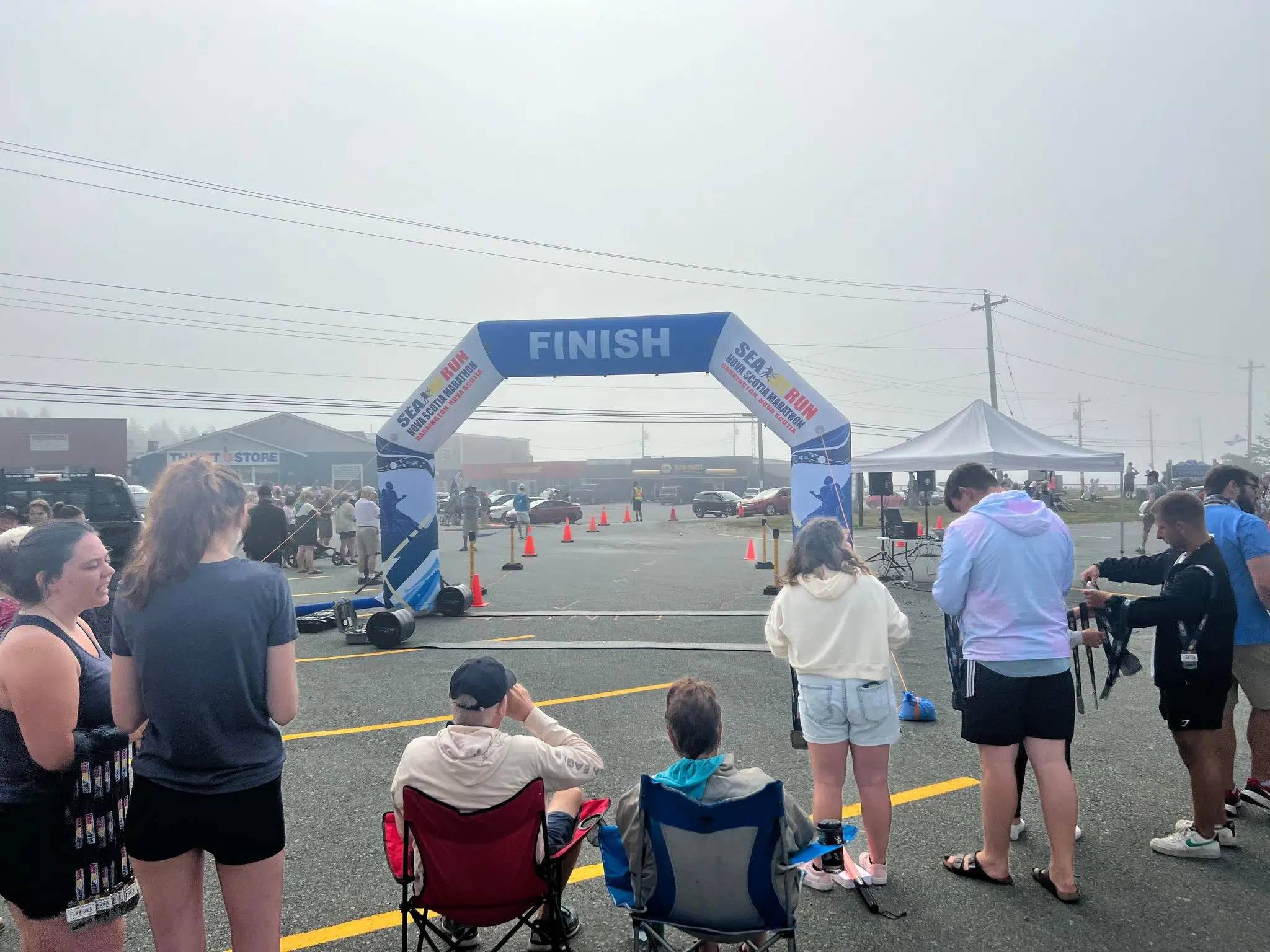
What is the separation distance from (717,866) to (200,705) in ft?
5.32

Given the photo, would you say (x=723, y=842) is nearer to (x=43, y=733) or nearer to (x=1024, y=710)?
(x=1024, y=710)

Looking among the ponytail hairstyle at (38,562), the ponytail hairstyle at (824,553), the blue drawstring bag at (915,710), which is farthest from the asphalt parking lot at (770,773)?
the ponytail hairstyle at (38,562)

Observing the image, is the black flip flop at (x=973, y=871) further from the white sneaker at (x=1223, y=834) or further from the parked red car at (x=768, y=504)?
the parked red car at (x=768, y=504)

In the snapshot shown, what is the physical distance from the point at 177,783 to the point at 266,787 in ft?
0.74

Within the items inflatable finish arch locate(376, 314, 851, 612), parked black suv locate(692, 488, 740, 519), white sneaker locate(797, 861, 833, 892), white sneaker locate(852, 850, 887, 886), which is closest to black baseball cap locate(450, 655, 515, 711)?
white sneaker locate(797, 861, 833, 892)

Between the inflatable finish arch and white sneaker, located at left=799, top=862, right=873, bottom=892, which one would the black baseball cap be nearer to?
white sneaker, located at left=799, top=862, right=873, bottom=892

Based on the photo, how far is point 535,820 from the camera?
8.51 feet

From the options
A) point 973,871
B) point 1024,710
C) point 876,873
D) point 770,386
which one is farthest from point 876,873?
point 770,386

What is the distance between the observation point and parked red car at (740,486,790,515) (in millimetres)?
37344

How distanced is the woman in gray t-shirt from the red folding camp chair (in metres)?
0.44

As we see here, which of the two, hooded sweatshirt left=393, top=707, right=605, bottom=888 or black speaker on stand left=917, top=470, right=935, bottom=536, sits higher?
black speaker on stand left=917, top=470, right=935, bottom=536

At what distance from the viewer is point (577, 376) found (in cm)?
988


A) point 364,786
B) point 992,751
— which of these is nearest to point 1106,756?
point 992,751

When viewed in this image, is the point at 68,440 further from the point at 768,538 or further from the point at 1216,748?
the point at 1216,748
